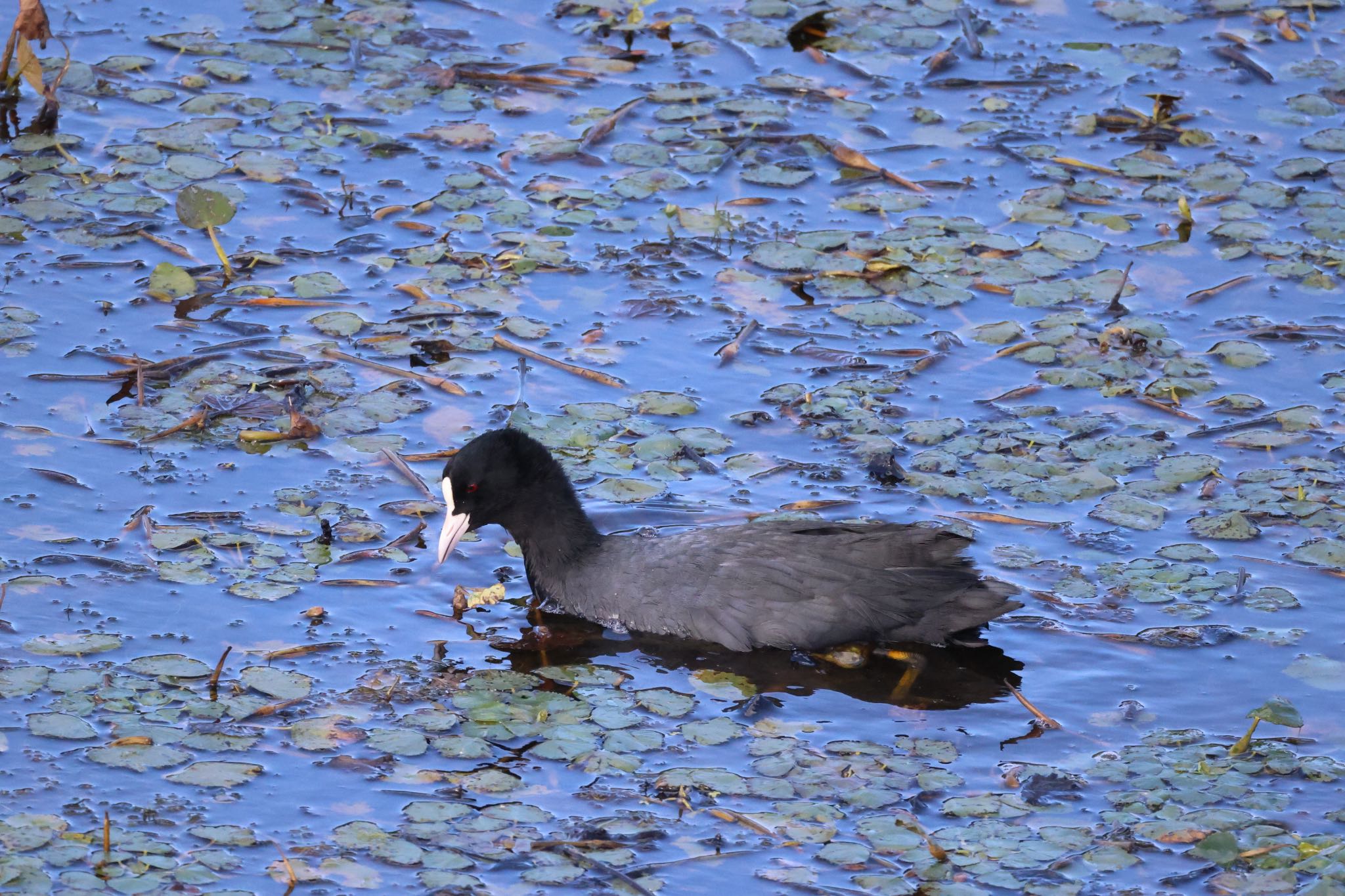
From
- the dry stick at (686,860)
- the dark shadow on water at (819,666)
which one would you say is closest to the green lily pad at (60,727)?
the dark shadow on water at (819,666)

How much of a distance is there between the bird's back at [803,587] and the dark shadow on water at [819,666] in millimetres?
58

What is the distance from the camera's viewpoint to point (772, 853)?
4.57 meters

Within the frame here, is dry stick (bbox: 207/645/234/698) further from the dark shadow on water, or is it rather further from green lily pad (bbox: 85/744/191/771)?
the dark shadow on water

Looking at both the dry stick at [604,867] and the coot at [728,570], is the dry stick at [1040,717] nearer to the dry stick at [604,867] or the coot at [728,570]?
the coot at [728,570]

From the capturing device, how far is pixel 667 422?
6617 mm

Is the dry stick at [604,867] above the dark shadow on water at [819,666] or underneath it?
above

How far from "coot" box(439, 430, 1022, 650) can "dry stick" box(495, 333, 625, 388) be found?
0.97 metres

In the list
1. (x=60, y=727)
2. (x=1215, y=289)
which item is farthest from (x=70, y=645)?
(x=1215, y=289)

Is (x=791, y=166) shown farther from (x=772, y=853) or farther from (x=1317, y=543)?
(x=772, y=853)

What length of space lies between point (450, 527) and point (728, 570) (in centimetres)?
91

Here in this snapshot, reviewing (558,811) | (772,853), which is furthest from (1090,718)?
(558,811)

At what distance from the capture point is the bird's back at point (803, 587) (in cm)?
549

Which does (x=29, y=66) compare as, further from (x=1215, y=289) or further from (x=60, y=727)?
(x=1215, y=289)

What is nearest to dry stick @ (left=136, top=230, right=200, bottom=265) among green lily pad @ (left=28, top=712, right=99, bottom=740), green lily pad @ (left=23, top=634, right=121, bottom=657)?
green lily pad @ (left=23, top=634, right=121, bottom=657)
